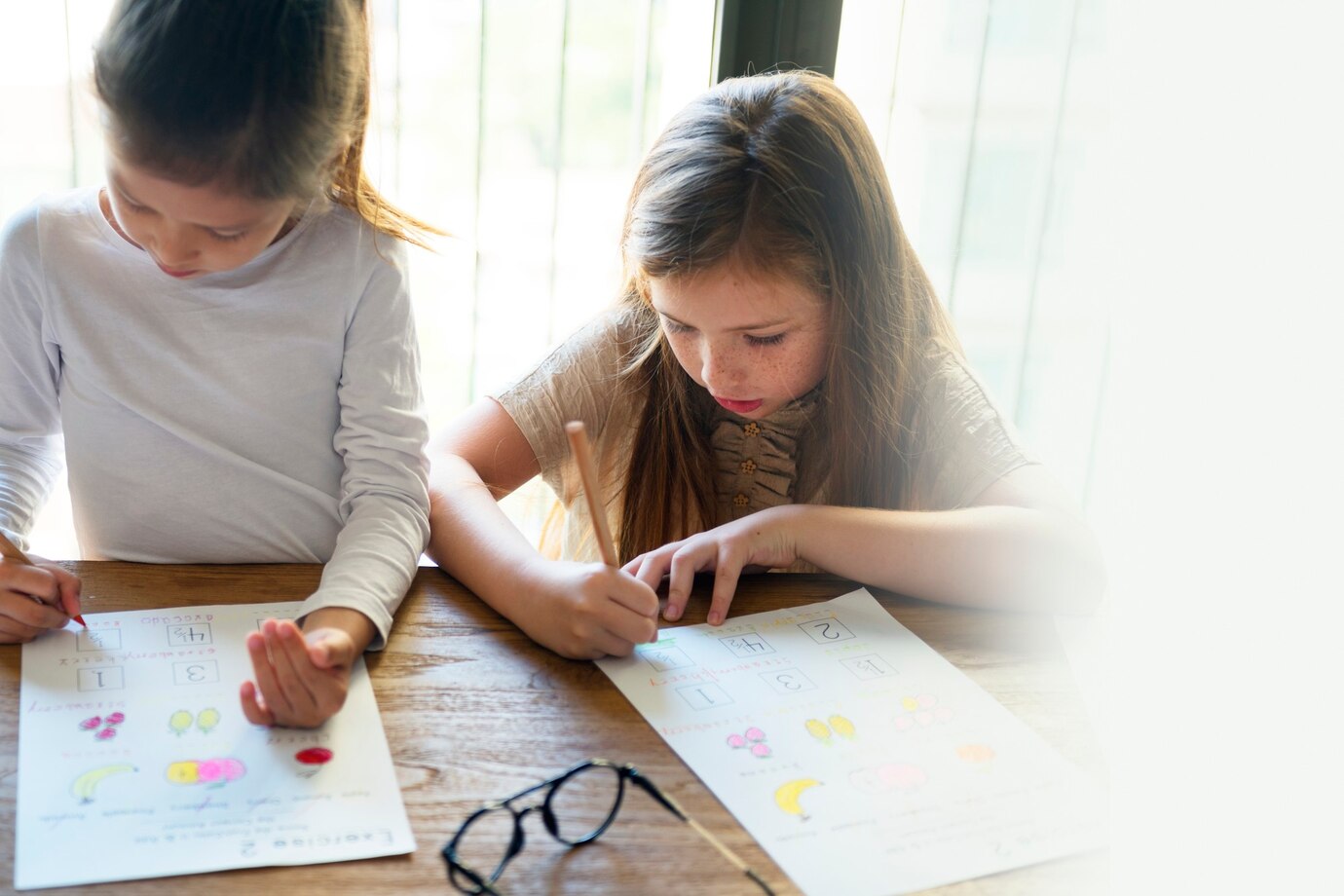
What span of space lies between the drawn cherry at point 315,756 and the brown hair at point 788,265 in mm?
512

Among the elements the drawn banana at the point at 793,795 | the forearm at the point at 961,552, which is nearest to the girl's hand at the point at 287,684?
the drawn banana at the point at 793,795

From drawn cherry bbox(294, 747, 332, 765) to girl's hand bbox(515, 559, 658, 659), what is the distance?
0.62ft

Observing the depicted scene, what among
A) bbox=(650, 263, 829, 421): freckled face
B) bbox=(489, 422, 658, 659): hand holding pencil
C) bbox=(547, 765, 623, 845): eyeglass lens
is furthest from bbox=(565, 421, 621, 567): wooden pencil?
bbox=(650, 263, 829, 421): freckled face

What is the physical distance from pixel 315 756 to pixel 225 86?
0.42 metres

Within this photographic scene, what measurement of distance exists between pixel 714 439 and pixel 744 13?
0.63 m

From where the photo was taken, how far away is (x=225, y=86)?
696 mm

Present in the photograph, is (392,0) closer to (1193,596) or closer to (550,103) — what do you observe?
(550,103)

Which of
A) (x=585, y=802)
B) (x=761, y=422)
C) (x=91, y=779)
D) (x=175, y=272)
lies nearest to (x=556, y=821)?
(x=585, y=802)

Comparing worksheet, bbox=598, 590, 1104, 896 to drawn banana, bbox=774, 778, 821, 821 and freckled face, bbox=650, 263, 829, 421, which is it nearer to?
drawn banana, bbox=774, 778, 821, 821

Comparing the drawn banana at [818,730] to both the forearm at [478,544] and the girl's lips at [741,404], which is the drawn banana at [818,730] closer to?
the forearm at [478,544]

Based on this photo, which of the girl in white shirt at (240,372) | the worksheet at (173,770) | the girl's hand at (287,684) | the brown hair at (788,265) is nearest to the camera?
the worksheet at (173,770)

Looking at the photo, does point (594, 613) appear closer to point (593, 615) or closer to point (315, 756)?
point (593, 615)

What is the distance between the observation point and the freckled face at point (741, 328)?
3.15 feet

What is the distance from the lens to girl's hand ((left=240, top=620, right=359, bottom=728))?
65cm
